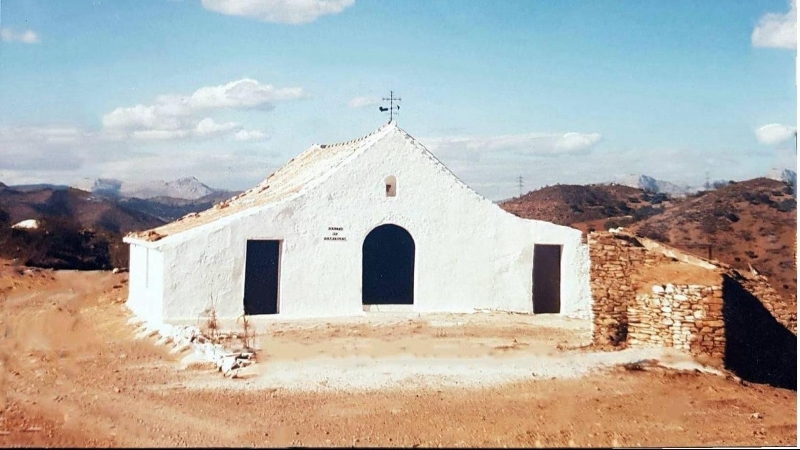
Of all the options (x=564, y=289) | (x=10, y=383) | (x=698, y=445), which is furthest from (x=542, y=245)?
(x=10, y=383)

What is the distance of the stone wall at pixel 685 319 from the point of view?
1088 centimetres

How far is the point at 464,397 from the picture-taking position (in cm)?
900

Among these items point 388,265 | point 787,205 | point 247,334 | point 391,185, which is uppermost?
point 787,205

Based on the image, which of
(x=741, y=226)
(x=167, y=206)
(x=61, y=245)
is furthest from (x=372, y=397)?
(x=167, y=206)

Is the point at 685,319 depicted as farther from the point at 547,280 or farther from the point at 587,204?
the point at 587,204

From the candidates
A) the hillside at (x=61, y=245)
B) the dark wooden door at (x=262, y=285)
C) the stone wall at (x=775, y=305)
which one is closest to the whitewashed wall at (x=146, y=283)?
the dark wooden door at (x=262, y=285)

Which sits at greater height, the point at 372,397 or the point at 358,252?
the point at 358,252

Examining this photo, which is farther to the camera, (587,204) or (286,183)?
(587,204)

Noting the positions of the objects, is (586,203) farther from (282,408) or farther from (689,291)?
(282,408)

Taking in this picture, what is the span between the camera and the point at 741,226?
102 ft

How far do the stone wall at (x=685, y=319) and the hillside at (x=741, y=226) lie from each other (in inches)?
540

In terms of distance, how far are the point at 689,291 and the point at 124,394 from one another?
8.23 meters

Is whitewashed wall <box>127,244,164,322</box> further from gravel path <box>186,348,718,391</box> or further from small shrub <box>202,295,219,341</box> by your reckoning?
gravel path <box>186,348,718,391</box>

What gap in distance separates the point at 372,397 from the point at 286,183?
10356 millimetres
